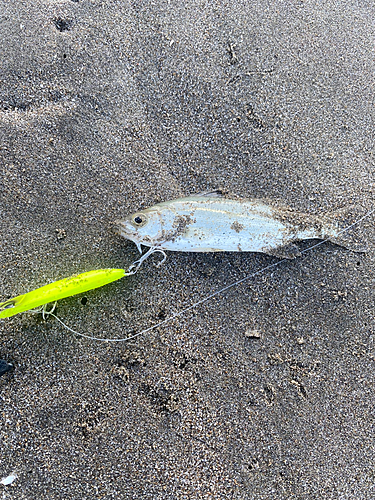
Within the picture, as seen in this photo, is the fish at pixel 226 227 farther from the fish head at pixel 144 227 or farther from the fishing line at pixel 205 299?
the fishing line at pixel 205 299

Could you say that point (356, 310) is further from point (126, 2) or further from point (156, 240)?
point (126, 2)

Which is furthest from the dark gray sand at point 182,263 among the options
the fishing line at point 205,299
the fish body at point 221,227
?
the fish body at point 221,227

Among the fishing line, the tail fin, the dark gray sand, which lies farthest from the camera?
the tail fin

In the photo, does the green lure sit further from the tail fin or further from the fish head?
the tail fin

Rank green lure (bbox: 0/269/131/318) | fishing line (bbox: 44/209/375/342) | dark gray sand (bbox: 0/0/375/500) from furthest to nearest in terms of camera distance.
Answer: fishing line (bbox: 44/209/375/342) < dark gray sand (bbox: 0/0/375/500) < green lure (bbox: 0/269/131/318)

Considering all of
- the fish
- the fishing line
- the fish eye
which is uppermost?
the fish eye

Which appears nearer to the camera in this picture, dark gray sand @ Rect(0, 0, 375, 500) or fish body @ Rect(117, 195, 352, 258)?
dark gray sand @ Rect(0, 0, 375, 500)

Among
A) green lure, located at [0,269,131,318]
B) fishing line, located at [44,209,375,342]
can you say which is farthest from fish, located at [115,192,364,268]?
green lure, located at [0,269,131,318]
